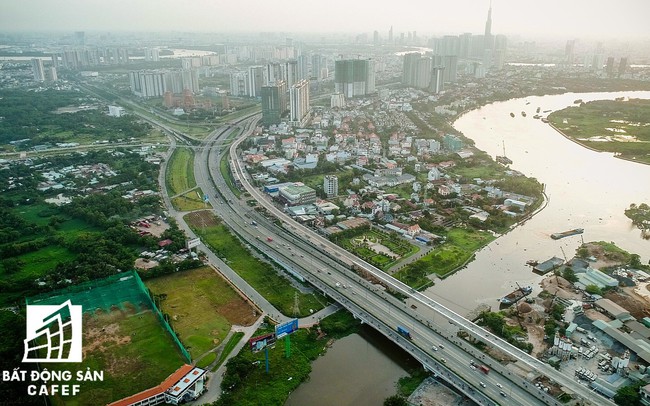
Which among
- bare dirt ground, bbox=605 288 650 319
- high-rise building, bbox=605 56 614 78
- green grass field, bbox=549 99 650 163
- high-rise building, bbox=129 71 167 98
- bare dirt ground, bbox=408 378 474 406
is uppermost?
high-rise building, bbox=605 56 614 78

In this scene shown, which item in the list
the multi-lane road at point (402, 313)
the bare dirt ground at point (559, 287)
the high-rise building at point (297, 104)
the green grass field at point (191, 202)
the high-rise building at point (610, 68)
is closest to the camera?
the multi-lane road at point (402, 313)

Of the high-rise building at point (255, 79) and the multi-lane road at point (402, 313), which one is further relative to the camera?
the high-rise building at point (255, 79)

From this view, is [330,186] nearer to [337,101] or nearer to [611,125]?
[337,101]

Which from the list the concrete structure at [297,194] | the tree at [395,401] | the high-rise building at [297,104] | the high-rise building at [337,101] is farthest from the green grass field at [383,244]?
the high-rise building at [337,101]

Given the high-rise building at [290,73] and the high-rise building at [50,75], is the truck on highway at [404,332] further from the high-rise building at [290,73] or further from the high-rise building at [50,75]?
the high-rise building at [50,75]

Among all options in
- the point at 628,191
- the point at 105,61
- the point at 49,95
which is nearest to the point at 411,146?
the point at 628,191

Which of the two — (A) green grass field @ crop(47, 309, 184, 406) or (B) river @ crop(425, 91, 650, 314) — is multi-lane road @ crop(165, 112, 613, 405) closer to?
(B) river @ crop(425, 91, 650, 314)

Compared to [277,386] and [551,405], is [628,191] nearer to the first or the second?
[551,405]

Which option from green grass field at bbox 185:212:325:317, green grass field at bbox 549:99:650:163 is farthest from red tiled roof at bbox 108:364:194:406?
green grass field at bbox 549:99:650:163
